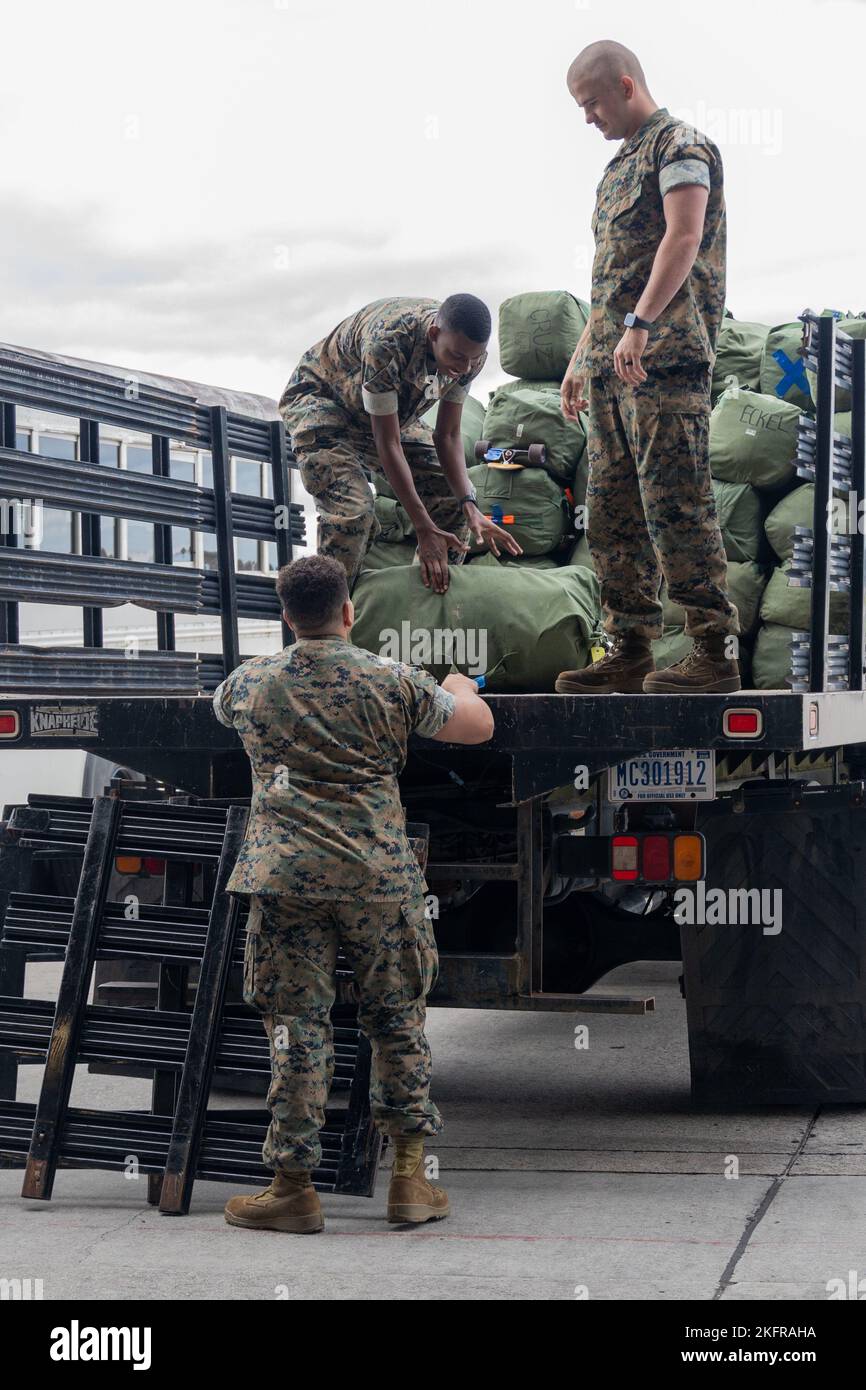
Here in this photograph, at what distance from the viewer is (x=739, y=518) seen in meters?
6.64

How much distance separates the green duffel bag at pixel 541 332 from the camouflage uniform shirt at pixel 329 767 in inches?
125

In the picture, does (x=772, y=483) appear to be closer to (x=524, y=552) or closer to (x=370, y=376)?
(x=524, y=552)

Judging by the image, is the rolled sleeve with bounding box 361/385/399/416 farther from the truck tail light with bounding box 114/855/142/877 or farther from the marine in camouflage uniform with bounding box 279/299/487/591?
the truck tail light with bounding box 114/855/142/877

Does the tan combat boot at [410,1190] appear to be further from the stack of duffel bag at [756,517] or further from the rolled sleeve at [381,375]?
the stack of duffel bag at [756,517]

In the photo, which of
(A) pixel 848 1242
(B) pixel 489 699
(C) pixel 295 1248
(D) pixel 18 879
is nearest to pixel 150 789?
(D) pixel 18 879

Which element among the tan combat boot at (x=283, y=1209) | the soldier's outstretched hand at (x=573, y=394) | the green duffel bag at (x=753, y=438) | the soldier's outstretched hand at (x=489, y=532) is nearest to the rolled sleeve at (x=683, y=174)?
the soldier's outstretched hand at (x=573, y=394)

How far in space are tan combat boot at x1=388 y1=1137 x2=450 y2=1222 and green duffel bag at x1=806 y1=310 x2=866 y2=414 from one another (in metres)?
2.54

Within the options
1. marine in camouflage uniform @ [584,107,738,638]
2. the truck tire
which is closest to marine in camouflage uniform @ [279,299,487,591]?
marine in camouflage uniform @ [584,107,738,638]

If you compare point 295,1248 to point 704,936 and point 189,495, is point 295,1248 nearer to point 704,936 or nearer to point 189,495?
point 704,936

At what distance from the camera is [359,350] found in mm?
5785

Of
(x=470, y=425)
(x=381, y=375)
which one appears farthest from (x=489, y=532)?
(x=470, y=425)

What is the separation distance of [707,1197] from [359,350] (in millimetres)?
2871

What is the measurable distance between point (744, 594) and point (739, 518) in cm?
30

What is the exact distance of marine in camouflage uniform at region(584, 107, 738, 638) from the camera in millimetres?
5074
